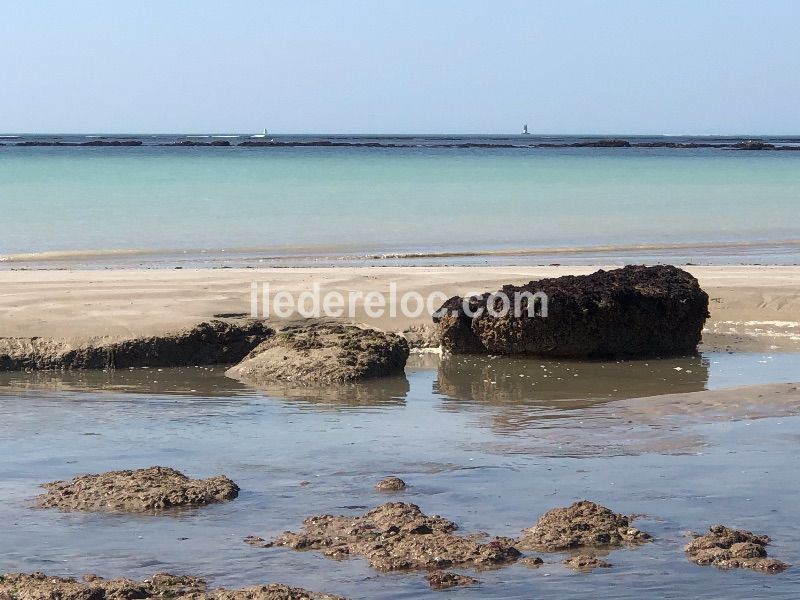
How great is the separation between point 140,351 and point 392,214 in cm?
1705

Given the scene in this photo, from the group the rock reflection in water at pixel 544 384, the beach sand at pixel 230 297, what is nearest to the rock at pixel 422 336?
the beach sand at pixel 230 297

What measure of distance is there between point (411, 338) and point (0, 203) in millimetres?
21185

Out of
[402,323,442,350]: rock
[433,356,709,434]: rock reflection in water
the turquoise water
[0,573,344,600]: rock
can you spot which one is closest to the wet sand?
[433,356,709,434]: rock reflection in water

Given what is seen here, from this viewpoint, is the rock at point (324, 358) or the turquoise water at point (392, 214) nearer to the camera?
the rock at point (324, 358)

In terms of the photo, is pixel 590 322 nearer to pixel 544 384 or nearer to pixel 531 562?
pixel 544 384

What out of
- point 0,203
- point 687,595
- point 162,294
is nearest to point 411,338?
point 162,294

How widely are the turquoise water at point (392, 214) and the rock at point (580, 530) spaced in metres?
12.2

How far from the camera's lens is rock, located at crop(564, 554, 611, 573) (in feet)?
15.0

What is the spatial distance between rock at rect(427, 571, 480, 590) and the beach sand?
17.6ft

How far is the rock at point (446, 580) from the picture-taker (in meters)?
4.39

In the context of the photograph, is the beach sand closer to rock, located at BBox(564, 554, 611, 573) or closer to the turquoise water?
the turquoise water

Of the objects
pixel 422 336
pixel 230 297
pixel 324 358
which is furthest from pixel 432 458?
pixel 230 297

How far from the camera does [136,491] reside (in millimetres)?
5484

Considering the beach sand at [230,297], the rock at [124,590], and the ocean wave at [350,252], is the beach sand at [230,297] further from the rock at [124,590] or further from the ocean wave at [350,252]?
the rock at [124,590]
